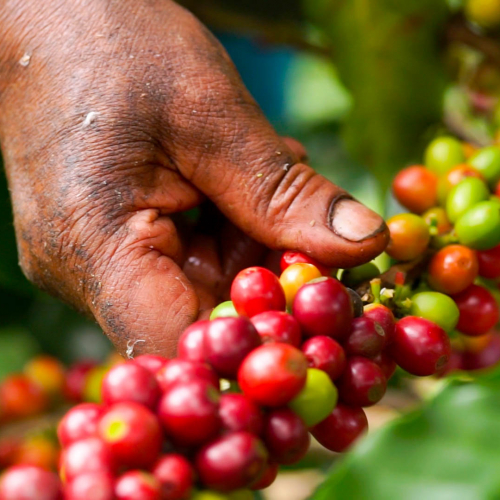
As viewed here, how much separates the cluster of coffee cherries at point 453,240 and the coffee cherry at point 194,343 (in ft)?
1.47

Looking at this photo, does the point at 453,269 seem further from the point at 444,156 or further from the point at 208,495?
the point at 208,495

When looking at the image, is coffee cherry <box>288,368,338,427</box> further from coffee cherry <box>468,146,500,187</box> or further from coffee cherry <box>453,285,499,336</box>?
coffee cherry <box>468,146,500,187</box>

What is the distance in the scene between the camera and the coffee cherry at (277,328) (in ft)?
2.89

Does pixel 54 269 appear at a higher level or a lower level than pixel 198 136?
lower

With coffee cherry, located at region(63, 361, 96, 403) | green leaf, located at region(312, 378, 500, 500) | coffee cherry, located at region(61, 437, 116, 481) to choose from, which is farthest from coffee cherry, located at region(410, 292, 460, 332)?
coffee cherry, located at region(63, 361, 96, 403)

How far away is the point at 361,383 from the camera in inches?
36.4

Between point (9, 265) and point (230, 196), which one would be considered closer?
point (230, 196)

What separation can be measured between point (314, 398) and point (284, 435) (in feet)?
0.22

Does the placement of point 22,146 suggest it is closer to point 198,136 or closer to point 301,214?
point 198,136

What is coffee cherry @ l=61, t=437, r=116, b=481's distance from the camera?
2.33ft

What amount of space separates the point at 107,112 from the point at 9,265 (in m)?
0.85

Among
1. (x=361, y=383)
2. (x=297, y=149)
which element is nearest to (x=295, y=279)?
(x=361, y=383)

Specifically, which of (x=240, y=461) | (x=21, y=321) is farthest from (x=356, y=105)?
(x=240, y=461)

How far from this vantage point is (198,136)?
1.41m
